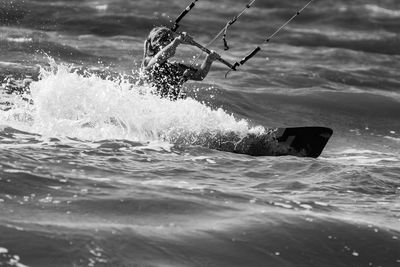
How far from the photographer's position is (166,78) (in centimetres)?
1402

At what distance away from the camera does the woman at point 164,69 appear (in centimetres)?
1391

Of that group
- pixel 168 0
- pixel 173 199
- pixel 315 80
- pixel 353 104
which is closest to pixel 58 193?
pixel 173 199

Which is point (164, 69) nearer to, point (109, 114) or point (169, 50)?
point (169, 50)

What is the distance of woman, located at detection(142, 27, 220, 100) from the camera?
13906mm

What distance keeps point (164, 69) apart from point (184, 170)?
127 inches

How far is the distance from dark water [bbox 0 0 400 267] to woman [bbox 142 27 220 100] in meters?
0.33

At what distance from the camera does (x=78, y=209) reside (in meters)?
8.90

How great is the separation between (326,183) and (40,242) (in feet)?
15.6

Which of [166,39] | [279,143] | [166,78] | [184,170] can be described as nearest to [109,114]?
[166,78]

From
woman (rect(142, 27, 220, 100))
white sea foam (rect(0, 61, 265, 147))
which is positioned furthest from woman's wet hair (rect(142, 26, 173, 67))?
white sea foam (rect(0, 61, 265, 147))

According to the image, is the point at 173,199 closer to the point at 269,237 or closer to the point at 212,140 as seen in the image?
the point at 269,237

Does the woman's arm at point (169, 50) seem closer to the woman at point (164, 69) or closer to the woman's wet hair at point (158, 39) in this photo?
the woman at point (164, 69)

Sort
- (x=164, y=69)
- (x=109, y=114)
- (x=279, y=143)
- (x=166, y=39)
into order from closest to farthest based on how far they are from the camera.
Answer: (x=109, y=114), (x=279, y=143), (x=164, y=69), (x=166, y=39)

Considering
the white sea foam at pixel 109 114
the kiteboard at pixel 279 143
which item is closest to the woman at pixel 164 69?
the white sea foam at pixel 109 114
